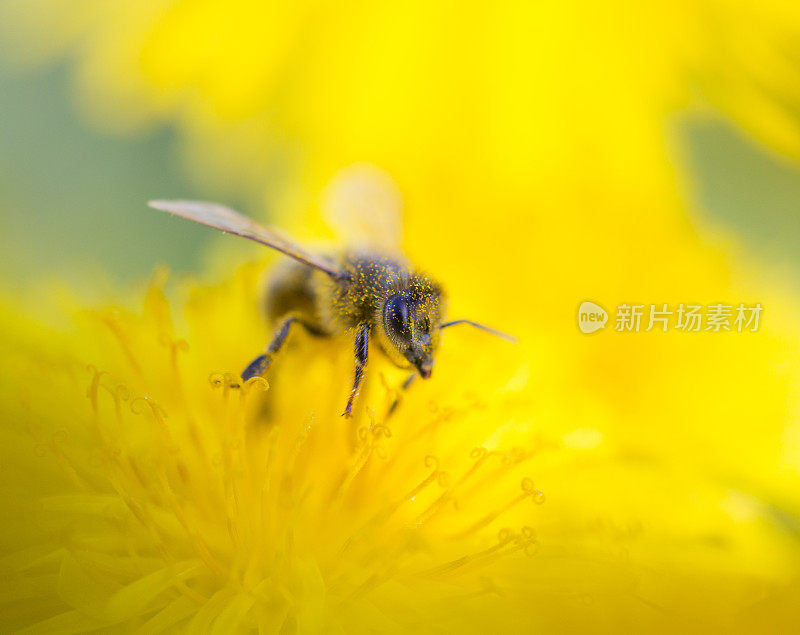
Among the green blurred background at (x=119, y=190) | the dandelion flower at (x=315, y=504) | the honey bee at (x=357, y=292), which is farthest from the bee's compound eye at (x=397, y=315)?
the green blurred background at (x=119, y=190)

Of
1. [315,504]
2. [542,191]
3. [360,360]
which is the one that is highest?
[542,191]

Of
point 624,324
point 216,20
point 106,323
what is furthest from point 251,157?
point 624,324

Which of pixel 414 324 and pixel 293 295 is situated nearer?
pixel 414 324

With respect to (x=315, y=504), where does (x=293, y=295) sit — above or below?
above

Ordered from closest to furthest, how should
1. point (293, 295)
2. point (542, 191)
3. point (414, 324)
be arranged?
point (414, 324) < point (293, 295) < point (542, 191)

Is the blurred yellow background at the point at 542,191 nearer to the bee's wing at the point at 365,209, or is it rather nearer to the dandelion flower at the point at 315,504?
the dandelion flower at the point at 315,504

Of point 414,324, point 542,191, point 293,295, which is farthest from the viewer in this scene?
point 542,191

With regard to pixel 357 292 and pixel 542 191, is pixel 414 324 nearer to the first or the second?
pixel 357 292

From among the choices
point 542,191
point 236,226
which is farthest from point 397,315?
point 542,191

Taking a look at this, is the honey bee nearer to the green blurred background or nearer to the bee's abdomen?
the bee's abdomen
